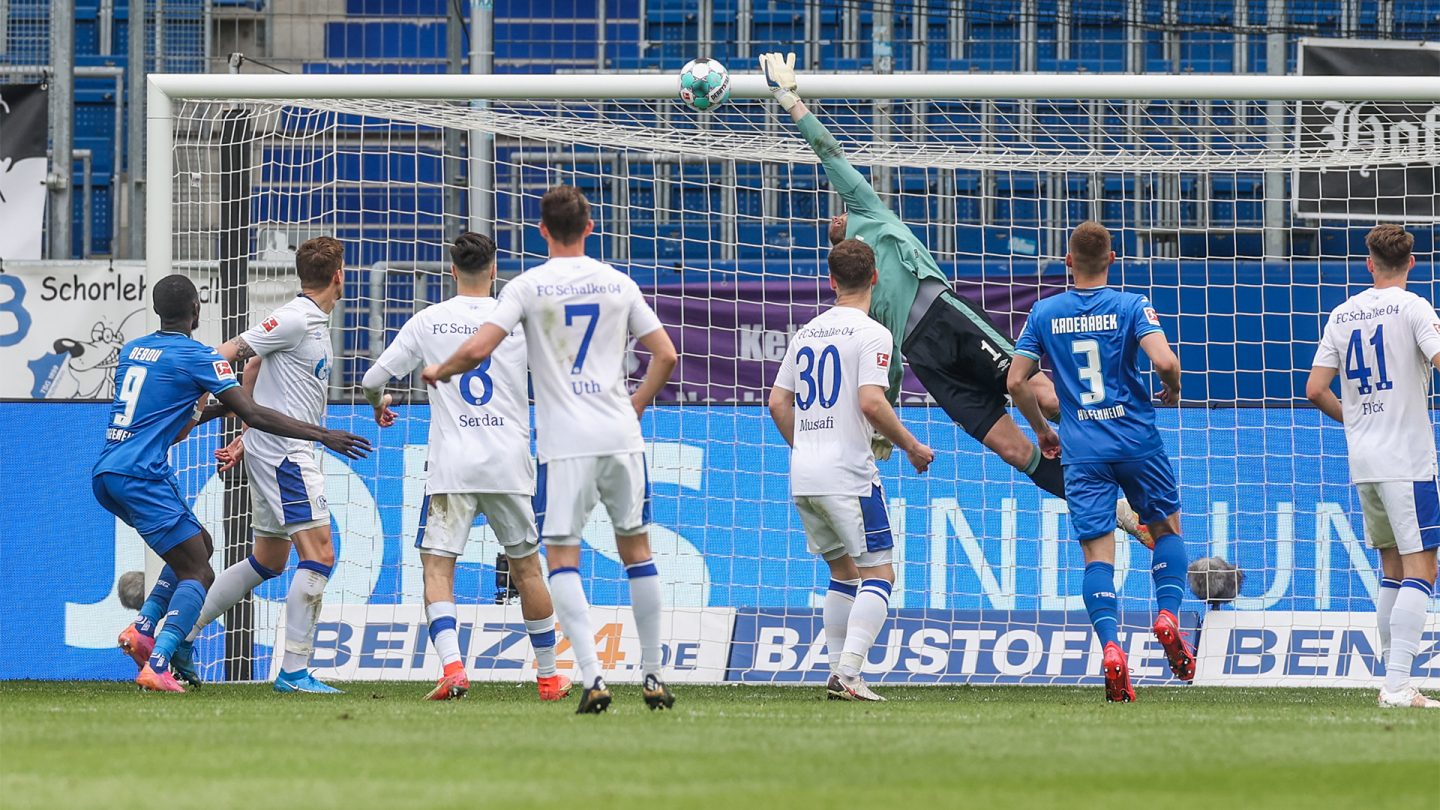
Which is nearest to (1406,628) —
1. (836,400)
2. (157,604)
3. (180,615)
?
(836,400)

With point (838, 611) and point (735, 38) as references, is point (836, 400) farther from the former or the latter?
point (735, 38)

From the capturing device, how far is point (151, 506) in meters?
8.55

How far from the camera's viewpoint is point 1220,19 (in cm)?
1507

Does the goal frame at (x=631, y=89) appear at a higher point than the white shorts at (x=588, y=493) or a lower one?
higher

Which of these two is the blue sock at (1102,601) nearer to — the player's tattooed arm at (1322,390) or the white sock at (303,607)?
the player's tattooed arm at (1322,390)

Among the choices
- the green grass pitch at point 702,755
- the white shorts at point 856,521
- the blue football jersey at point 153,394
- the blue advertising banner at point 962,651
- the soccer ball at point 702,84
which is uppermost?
the soccer ball at point 702,84

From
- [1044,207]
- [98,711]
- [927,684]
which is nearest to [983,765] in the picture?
[98,711]

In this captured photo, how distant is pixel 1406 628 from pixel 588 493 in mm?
3658

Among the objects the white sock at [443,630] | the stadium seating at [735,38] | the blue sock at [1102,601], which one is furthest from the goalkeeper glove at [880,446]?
the stadium seating at [735,38]

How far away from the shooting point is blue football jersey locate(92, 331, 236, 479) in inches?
334

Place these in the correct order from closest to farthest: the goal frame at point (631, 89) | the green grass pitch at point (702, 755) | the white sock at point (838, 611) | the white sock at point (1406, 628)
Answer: the green grass pitch at point (702, 755)
the white sock at point (1406, 628)
the white sock at point (838, 611)
the goal frame at point (631, 89)

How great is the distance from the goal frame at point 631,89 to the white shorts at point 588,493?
351cm

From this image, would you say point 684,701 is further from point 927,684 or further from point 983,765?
point 983,765

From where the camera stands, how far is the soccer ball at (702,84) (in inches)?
371
